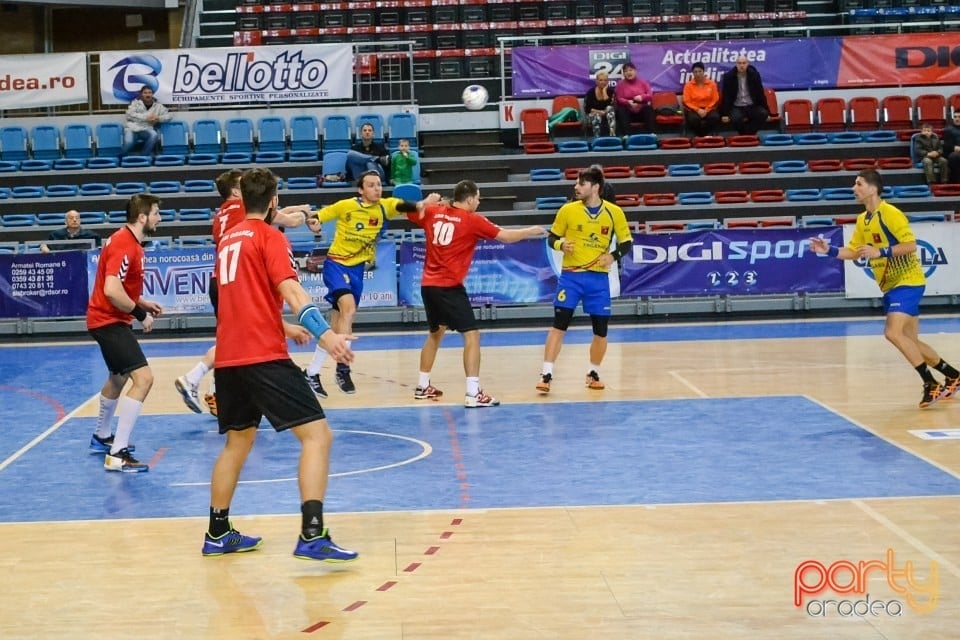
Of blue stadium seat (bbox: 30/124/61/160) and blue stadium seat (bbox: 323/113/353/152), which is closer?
blue stadium seat (bbox: 323/113/353/152)

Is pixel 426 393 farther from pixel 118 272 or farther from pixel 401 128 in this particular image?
pixel 401 128

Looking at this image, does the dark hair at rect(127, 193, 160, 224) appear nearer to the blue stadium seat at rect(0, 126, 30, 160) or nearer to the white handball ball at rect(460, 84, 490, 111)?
the white handball ball at rect(460, 84, 490, 111)

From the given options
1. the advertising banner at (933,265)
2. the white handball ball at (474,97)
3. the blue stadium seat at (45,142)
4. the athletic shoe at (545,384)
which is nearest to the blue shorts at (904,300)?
the athletic shoe at (545,384)

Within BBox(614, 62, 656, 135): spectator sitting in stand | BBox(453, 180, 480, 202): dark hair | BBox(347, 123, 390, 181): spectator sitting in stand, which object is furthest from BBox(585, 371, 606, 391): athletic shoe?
Answer: BBox(614, 62, 656, 135): spectator sitting in stand

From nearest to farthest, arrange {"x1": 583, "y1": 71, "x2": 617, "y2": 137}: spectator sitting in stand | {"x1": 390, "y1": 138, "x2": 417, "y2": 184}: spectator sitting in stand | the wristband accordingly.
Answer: the wristband
{"x1": 390, "y1": 138, "x2": 417, "y2": 184}: spectator sitting in stand
{"x1": 583, "y1": 71, "x2": 617, "y2": 137}: spectator sitting in stand

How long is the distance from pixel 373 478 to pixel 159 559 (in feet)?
7.34

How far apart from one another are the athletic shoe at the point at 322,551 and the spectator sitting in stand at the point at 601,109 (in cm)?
1862

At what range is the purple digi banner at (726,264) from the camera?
1978 centimetres

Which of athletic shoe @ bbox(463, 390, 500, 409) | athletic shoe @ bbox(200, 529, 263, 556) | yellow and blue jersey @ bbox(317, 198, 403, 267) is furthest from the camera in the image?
yellow and blue jersey @ bbox(317, 198, 403, 267)

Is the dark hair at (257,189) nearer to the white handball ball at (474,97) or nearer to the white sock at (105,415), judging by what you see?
the white sock at (105,415)

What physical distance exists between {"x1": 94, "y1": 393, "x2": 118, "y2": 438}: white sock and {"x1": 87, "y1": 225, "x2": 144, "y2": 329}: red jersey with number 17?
716 millimetres

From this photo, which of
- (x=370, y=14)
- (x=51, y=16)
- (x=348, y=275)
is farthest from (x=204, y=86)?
(x=348, y=275)

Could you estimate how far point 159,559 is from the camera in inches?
264

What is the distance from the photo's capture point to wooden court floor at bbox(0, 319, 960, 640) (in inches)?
215
